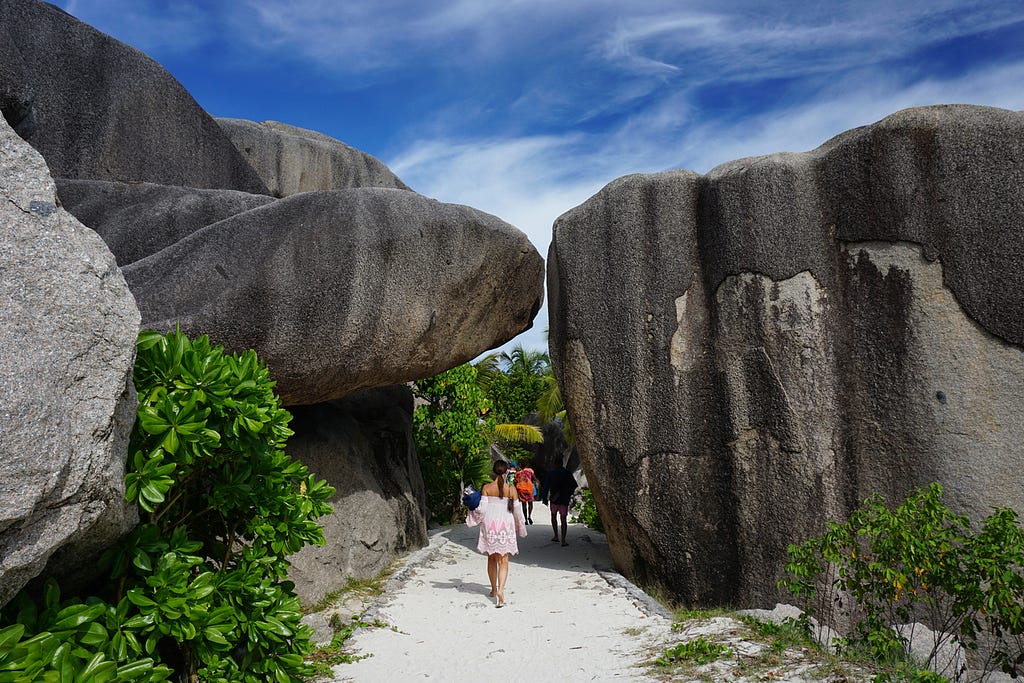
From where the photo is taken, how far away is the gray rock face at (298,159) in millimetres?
15195

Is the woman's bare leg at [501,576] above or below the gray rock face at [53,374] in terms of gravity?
below

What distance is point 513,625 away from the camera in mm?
6609

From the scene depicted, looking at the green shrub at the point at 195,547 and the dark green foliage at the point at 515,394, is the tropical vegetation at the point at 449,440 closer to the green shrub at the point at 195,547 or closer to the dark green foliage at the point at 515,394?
the green shrub at the point at 195,547

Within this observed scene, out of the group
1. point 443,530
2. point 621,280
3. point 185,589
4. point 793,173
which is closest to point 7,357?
point 185,589

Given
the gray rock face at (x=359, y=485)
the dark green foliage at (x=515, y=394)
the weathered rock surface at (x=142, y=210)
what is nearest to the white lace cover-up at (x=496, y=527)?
the gray rock face at (x=359, y=485)

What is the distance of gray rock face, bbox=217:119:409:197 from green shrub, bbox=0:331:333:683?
11920 millimetres

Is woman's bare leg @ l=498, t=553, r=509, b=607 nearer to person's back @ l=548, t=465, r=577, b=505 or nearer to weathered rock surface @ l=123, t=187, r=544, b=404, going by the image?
weathered rock surface @ l=123, t=187, r=544, b=404

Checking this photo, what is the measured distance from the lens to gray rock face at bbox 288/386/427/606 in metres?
7.54

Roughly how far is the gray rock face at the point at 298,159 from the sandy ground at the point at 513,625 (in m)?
9.17

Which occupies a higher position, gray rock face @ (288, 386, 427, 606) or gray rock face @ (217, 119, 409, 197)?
gray rock face @ (217, 119, 409, 197)

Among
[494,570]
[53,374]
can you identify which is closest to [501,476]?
[494,570]

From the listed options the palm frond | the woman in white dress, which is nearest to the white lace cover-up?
the woman in white dress

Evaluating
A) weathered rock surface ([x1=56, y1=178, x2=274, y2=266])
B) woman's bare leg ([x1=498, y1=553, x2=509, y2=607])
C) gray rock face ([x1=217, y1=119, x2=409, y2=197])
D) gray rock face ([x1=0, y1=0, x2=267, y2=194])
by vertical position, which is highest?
gray rock face ([x1=217, y1=119, x2=409, y2=197])

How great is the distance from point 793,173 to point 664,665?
16.6 feet
